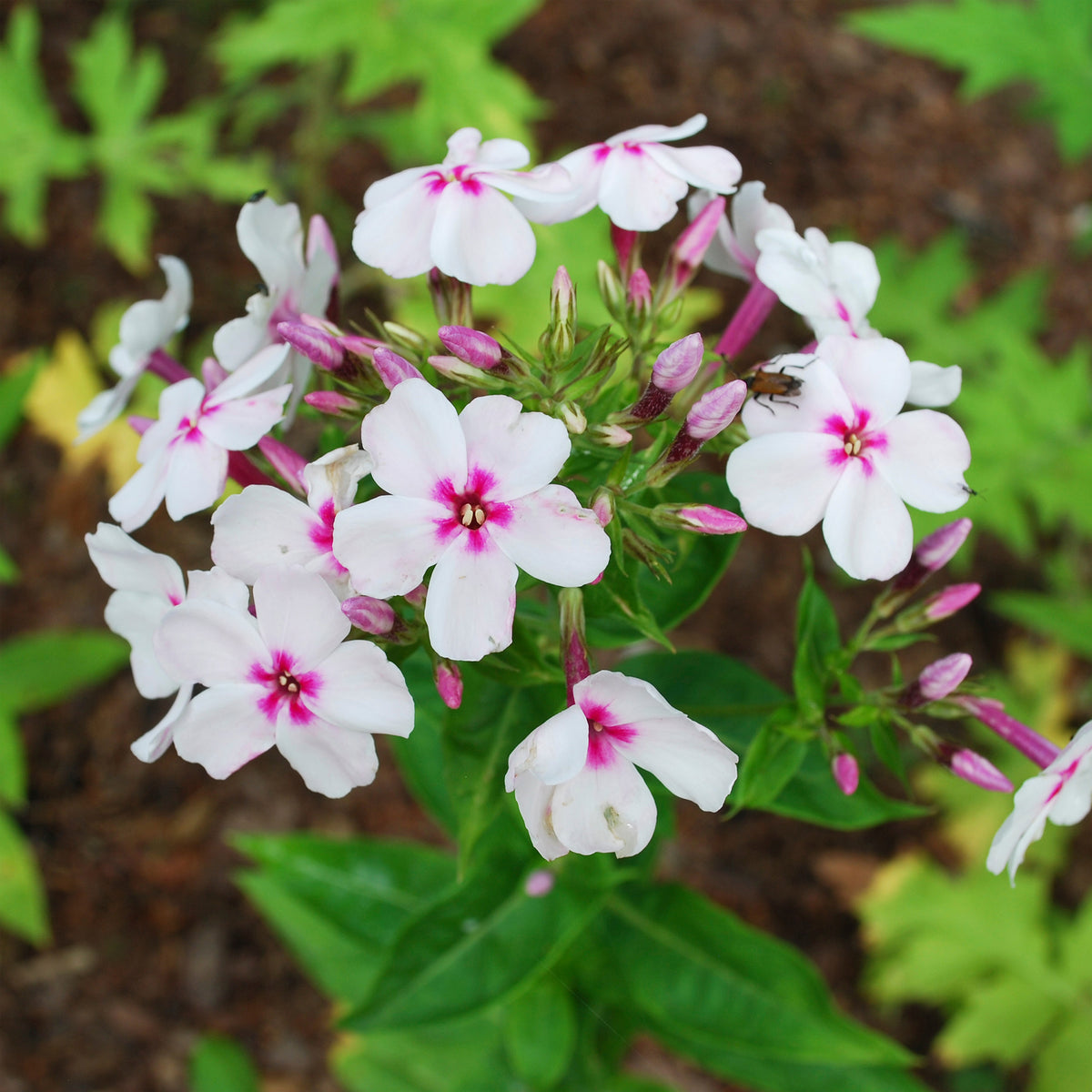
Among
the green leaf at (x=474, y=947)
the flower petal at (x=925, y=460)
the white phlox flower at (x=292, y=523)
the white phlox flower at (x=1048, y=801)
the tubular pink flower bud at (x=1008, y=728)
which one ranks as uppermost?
the flower petal at (x=925, y=460)

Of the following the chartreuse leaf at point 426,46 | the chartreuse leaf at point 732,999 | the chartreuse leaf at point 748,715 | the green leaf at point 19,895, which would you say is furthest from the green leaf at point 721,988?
the chartreuse leaf at point 426,46

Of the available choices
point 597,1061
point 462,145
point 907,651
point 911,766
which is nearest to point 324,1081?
point 597,1061

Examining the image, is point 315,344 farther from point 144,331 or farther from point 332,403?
point 144,331

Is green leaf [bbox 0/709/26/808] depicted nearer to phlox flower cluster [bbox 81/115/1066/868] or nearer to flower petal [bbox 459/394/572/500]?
phlox flower cluster [bbox 81/115/1066/868]

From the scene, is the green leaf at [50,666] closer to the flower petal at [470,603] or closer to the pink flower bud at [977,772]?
the flower petal at [470,603]

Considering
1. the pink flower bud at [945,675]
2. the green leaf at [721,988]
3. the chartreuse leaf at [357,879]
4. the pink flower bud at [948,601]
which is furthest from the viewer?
the chartreuse leaf at [357,879]

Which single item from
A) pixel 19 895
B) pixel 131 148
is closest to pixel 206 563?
pixel 19 895

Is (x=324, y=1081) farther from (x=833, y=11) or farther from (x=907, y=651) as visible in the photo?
(x=833, y=11)
